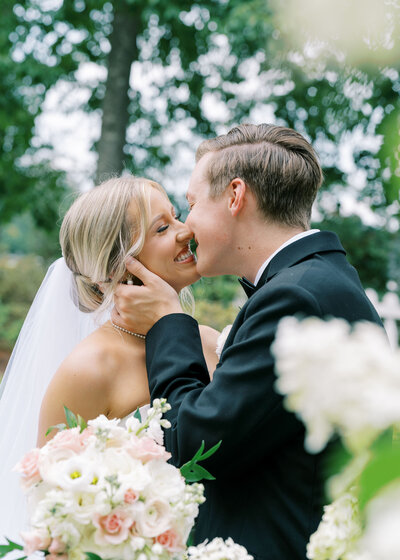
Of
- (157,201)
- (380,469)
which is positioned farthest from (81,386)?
(380,469)

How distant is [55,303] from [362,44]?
103 inches

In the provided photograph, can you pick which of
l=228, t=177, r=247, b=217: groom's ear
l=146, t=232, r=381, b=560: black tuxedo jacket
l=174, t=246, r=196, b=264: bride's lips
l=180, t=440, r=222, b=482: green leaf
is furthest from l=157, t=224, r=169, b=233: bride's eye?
l=180, t=440, r=222, b=482: green leaf

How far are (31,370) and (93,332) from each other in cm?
46

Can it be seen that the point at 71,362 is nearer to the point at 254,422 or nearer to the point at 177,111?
the point at 254,422

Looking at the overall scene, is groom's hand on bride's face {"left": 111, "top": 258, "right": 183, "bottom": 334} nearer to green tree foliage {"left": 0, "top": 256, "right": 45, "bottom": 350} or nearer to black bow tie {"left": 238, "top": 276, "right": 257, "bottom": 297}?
black bow tie {"left": 238, "top": 276, "right": 257, "bottom": 297}

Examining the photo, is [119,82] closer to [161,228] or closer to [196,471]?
[161,228]

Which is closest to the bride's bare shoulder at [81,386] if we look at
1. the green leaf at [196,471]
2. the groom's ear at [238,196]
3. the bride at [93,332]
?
the bride at [93,332]

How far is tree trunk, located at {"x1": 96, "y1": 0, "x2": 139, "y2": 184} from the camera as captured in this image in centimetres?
945

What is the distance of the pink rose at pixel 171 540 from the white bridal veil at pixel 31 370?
1884mm

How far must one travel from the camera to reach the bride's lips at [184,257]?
121 inches

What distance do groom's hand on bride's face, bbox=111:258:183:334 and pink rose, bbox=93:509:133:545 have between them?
1.31 m

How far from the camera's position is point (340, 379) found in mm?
819

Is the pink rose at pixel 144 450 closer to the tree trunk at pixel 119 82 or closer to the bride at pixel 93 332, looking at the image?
the bride at pixel 93 332

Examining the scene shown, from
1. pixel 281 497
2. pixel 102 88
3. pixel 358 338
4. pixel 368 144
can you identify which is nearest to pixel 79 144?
pixel 102 88
